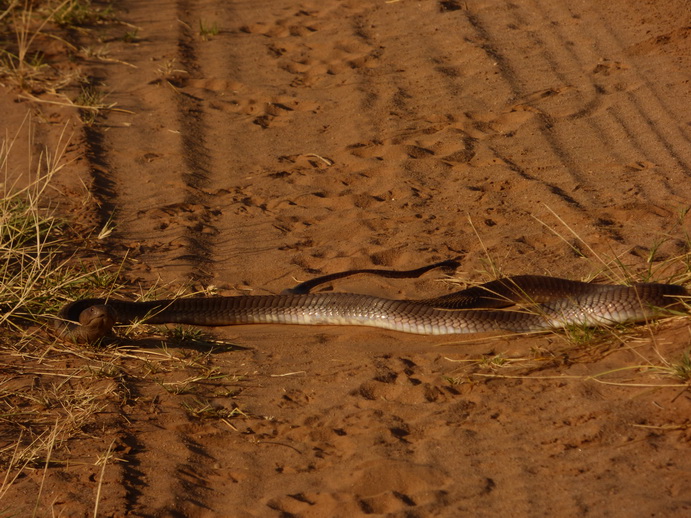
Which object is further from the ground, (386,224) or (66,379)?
(66,379)

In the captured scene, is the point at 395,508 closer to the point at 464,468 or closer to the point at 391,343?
the point at 464,468

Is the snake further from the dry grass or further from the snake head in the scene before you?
the dry grass

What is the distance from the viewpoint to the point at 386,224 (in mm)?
6137

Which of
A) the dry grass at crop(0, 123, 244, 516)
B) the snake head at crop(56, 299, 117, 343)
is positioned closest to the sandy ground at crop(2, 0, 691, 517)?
the dry grass at crop(0, 123, 244, 516)

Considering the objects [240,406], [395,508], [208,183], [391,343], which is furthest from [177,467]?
[208,183]

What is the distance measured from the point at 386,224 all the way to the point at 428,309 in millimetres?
1308

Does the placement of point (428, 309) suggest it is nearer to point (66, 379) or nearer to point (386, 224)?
point (386, 224)

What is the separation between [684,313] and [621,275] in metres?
0.90

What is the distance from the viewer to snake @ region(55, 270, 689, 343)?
14.5 ft

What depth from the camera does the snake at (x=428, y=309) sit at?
443cm

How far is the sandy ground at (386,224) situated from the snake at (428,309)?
0.35 ft

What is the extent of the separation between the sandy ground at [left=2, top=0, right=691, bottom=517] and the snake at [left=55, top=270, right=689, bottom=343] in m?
0.11

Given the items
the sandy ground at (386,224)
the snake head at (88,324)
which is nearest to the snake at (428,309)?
the snake head at (88,324)

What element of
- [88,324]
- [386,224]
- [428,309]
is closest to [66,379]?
[88,324]
